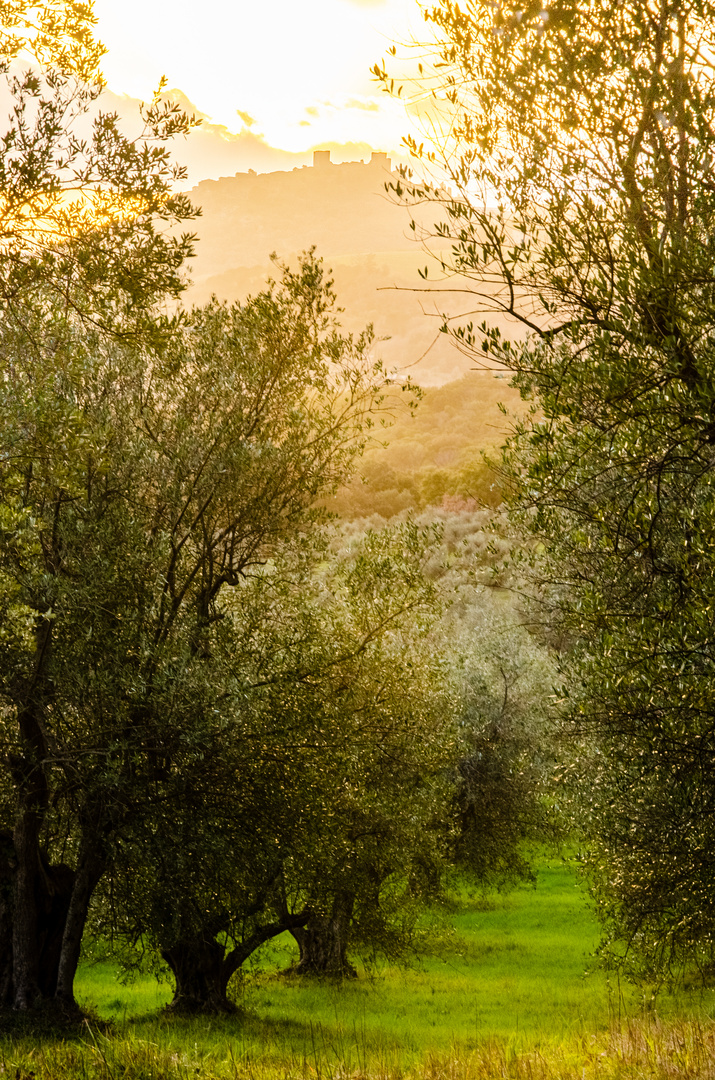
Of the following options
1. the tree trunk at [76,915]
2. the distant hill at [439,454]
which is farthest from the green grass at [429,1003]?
the distant hill at [439,454]

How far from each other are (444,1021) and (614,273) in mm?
18287

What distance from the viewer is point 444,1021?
19.9 metres

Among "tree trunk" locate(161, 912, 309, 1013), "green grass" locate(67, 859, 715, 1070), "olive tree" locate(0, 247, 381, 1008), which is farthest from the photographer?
"tree trunk" locate(161, 912, 309, 1013)

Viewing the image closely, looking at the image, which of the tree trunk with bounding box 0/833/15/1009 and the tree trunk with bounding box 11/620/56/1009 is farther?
the tree trunk with bounding box 0/833/15/1009

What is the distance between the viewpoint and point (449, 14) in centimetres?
900

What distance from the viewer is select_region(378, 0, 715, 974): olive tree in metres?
7.23

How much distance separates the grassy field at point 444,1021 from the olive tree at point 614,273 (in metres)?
3.52

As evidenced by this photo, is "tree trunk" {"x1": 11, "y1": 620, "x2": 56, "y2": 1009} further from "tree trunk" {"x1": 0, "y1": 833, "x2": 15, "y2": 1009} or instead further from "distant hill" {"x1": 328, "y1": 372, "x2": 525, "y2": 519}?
"distant hill" {"x1": 328, "y1": 372, "x2": 525, "y2": 519}

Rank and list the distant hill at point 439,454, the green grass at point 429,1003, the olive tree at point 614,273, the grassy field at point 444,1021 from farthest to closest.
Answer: the distant hill at point 439,454, the green grass at point 429,1003, the grassy field at point 444,1021, the olive tree at point 614,273

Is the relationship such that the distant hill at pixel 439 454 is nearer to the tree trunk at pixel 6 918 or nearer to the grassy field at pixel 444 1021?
the grassy field at pixel 444 1021

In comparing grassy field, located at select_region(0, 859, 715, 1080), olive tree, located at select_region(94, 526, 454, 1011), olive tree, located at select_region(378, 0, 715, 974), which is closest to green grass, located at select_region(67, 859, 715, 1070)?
grassy field, located at select_region(0, 859, 715, 1080)

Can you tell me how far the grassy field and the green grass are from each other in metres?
0.06

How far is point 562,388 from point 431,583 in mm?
10150

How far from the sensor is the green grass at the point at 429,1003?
13914mm
